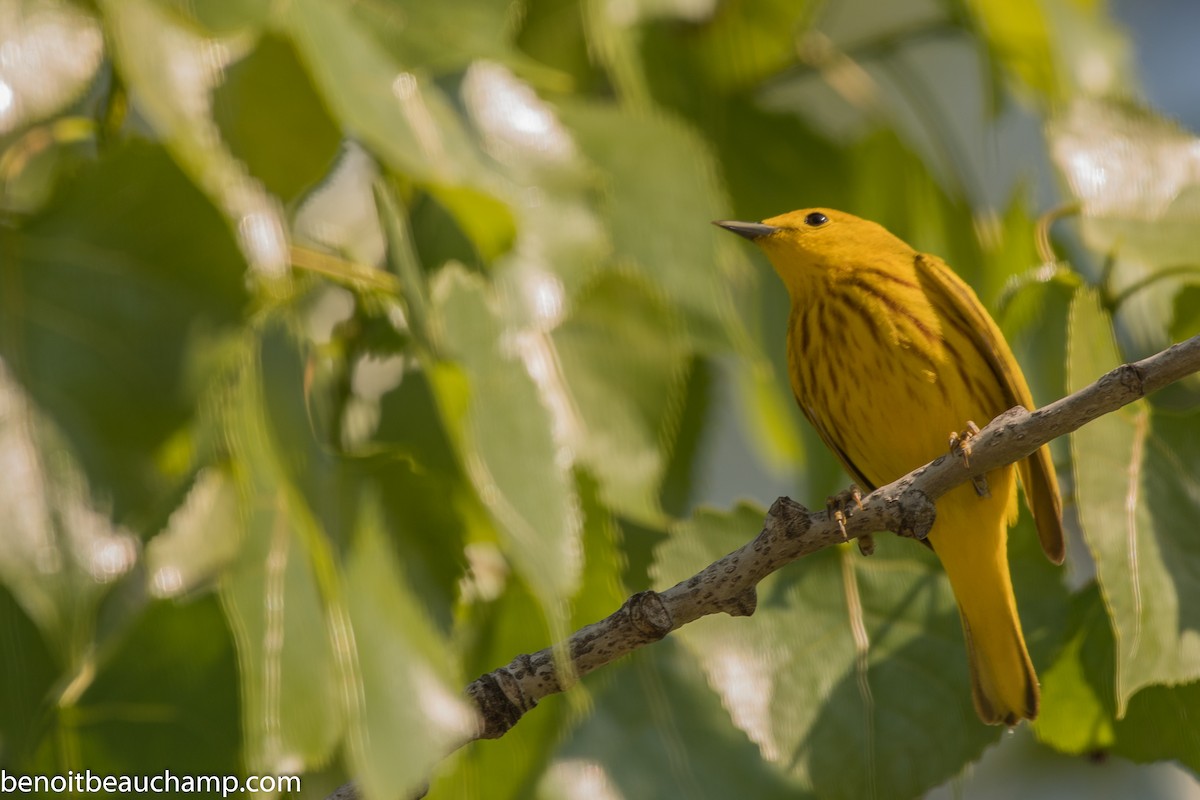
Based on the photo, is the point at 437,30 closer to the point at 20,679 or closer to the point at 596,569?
the point at 596,569

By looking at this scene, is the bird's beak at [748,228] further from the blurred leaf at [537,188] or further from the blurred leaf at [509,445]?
the blurred leaf at [509,445]

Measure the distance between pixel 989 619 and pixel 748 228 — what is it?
404 millimetres

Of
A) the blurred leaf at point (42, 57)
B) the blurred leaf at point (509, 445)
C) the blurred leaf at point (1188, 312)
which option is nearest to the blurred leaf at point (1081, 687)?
the blurred leaf at point (1188, 312)

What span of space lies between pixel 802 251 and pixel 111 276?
2.33 ft

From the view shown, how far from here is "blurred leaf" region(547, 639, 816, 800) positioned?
0.95 metres

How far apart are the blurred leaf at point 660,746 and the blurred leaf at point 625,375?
0.13 metres

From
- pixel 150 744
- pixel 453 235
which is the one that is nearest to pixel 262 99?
pixel 453 235

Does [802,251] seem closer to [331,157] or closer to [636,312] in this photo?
[636,312]

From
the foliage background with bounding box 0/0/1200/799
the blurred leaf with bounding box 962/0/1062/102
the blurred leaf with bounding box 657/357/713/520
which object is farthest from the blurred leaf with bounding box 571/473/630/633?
the blurred leaf with bounding box 962/0/1062/102

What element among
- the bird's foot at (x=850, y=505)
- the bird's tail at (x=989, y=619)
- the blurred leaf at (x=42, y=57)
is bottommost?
the bird's tail at (x=989, y=619)

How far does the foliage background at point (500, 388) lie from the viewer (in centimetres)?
72

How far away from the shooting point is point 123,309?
0.75 meters

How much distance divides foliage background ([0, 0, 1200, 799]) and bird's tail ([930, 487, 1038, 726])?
0.04 m

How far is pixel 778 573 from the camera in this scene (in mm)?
1042
